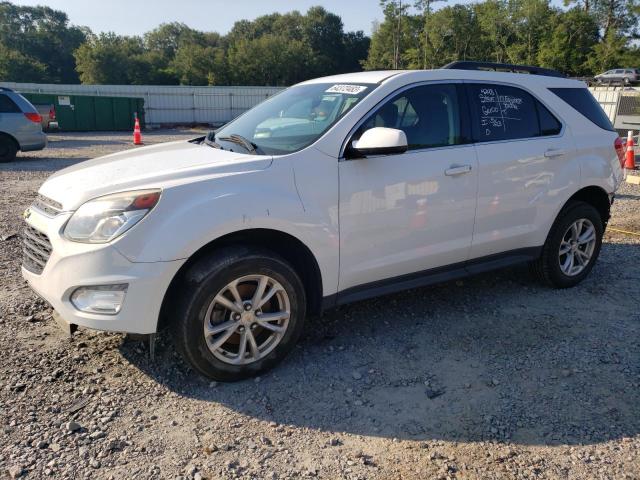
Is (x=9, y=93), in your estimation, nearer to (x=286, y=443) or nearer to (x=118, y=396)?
(x=118, y=396)

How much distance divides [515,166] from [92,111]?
2339 cm

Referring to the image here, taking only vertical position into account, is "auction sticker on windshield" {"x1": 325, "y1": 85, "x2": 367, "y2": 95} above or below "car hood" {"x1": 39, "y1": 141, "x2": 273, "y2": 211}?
above

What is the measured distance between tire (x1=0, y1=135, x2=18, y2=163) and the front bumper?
441 inches

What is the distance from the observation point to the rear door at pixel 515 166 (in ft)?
13.4

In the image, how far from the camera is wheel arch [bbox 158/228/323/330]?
3061mm

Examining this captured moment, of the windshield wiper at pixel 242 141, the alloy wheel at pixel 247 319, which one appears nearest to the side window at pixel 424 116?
the windshield wiper at pixel 242 141

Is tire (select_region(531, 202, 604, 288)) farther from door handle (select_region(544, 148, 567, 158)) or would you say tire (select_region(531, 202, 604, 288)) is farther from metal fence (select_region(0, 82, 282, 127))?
metal fence (select_region(0, 82, 282, 127))

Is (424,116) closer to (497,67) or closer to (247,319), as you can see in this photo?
(497,67)

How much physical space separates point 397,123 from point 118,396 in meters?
2.51

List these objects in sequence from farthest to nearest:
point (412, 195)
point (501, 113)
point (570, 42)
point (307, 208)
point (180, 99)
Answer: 1. point (570, 42)
2. point (180, 99)
3. point (501, 113)
4. point (412, 195)
5. point (307, 208)

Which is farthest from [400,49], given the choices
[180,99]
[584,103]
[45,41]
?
[584,103]

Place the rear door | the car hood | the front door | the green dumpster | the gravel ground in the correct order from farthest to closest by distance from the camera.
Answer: the green dumpster
the rear door
the front door
the car hood
the gravel ground

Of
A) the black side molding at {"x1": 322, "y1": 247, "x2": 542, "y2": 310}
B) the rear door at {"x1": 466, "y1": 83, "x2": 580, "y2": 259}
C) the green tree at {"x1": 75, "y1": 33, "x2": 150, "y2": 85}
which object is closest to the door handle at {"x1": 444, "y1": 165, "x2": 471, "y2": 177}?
the rear door at {"x1": 466, "y1": 83, "x2": 580, "y2": 259}

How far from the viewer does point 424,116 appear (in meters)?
3.83
